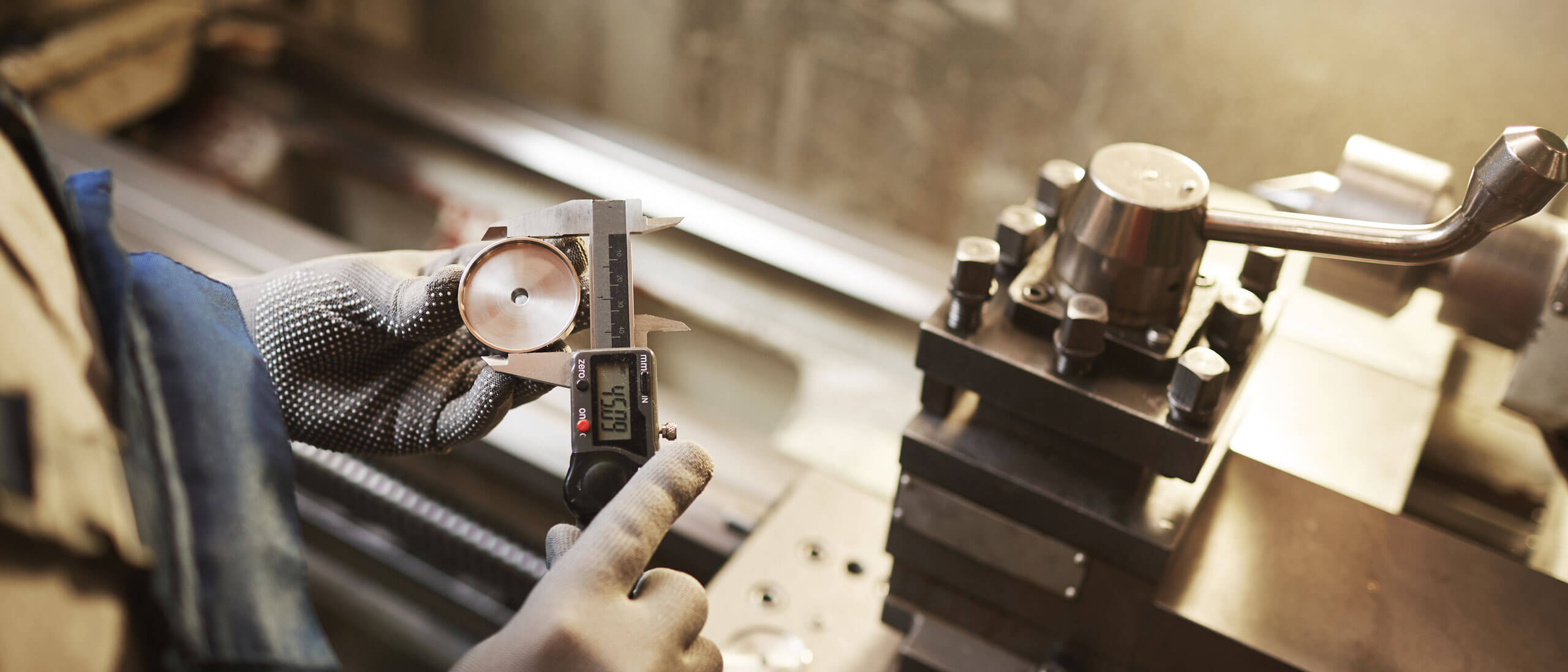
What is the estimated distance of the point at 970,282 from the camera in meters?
0.75

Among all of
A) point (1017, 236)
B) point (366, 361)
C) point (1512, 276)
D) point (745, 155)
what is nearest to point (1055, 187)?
point (1017, 236)

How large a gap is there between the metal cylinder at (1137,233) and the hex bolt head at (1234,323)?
0.08 feet

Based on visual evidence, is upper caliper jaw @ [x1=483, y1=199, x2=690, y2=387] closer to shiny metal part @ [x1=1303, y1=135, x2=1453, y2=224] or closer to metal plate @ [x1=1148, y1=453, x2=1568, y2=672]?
metal plate @ [x1=1148, y1=453, x2=1568, y2=672]

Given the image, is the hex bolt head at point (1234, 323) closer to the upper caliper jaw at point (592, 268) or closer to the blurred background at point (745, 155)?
the blurred background at point (745, 155)

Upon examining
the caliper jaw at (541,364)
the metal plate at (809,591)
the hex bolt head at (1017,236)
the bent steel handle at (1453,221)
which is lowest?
the metal plate at (809,591)

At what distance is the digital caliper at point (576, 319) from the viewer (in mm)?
651

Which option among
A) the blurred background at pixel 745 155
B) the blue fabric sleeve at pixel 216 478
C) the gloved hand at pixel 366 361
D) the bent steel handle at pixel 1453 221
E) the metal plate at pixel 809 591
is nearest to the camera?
the blue fabric sleeve at pixel 216 478

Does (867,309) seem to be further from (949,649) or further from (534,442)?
(949,649)

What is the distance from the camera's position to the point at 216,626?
48 cm

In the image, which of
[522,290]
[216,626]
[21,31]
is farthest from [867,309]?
[21,31]

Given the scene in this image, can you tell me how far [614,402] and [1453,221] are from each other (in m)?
0.55

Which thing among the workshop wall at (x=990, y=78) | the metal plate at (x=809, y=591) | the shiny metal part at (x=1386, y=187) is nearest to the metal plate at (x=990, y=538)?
the metal plate at (x=809, y=591)

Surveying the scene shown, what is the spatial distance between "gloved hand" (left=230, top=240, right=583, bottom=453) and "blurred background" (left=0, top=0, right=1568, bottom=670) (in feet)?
1.39

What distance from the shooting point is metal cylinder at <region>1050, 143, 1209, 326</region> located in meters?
0.70
